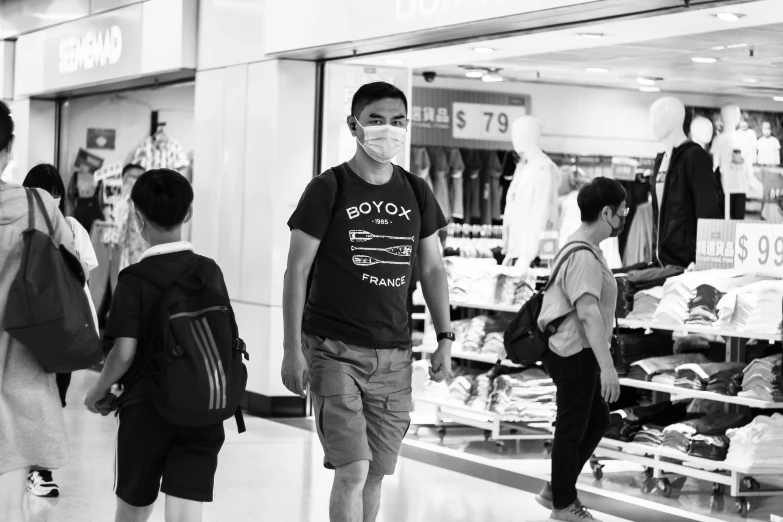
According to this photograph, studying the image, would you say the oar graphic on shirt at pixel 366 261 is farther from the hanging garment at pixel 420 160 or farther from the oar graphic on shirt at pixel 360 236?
the hanging garment at pixel 420 160

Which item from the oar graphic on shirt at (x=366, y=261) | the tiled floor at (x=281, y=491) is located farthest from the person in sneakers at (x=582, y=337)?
the oar graphic on shirt at (x=366, y=261)

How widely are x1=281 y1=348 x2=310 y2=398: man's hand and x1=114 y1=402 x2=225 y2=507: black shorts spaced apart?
13.1 inches

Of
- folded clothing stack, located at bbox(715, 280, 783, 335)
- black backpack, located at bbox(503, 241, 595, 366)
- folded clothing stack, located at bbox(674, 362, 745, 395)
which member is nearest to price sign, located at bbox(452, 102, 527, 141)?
folded clothing stack, located at bbox(674, 362, 745, 395)

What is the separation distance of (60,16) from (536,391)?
7.91 meters

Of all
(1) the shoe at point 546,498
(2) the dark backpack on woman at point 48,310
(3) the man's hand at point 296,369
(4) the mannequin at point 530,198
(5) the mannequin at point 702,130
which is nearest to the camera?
(2) the dark backpack on woman at point 48,310

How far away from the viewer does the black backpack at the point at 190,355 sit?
11.3 ft

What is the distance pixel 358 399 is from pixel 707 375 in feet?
10.0

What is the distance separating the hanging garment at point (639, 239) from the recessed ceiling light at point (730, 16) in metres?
6.61

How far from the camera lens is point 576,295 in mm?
5316

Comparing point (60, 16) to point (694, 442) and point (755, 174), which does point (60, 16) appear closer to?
point (755, 174)

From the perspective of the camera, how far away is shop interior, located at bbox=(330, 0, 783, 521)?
6.25 meters

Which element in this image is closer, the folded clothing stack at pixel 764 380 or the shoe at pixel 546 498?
the shoe at pixel 546 498

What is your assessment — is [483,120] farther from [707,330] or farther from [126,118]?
[707,330]

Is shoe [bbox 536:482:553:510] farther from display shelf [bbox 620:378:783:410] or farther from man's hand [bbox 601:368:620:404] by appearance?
display shelf [bbox 620:378:783:410]
